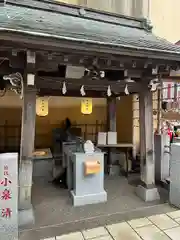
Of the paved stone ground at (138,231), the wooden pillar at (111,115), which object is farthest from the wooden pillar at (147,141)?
the wooden pillar at (111,115)

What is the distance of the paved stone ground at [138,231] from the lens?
3.81 m

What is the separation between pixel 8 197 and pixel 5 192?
105 mm

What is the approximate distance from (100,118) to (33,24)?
22.4 ft

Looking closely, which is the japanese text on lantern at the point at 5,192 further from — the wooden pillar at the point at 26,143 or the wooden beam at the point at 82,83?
the wooden beam at the point at 82,83

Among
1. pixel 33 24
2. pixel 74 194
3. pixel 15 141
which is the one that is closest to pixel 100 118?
pixel 15 141

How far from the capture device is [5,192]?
3.64 meters

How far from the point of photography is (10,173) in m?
3.68

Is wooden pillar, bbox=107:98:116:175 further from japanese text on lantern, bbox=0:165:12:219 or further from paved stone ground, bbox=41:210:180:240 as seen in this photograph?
japanese text on lantern, bbox=0:165:12:219

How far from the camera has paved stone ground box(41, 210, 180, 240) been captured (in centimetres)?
381

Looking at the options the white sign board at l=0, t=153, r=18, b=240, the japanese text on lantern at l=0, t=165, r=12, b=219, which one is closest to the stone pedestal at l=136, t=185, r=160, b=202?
the white sign board at l=0, t=153, r=18, b=240

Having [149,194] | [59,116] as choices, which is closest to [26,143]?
[149,194]

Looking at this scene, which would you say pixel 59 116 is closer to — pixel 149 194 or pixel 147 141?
pixel 147 141

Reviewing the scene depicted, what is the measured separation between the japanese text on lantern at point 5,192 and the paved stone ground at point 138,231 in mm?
925

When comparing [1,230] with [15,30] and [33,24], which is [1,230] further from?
[33,24]
